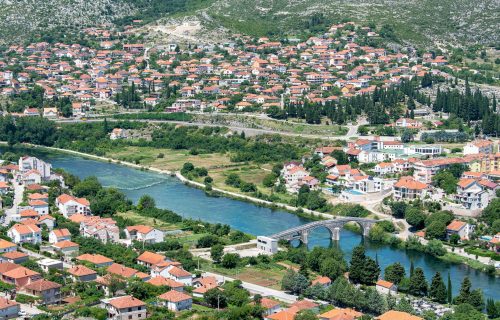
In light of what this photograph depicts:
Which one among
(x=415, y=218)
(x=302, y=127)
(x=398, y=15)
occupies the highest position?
(x=398, y=15)

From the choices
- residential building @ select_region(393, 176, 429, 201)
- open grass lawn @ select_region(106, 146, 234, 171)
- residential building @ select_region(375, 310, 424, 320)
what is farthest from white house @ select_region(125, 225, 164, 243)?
open grass lawn @ select_region(106, 146, 234, 171)

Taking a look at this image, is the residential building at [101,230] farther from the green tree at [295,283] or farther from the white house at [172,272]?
the green tree at [295,283]

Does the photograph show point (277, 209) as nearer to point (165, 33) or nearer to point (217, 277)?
point (217, 277)

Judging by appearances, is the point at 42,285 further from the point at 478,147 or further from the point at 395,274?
the point at 478,147

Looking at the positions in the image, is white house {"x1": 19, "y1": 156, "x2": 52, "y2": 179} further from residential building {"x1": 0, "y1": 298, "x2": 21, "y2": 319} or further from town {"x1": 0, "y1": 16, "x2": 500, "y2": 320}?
residential building {"x1": 0, "y1": 298, "x2": 21, "y2": 319}

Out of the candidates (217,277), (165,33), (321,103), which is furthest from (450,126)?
(165,33)

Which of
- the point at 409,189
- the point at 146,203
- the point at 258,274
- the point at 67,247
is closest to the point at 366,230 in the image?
the point at 409,189
